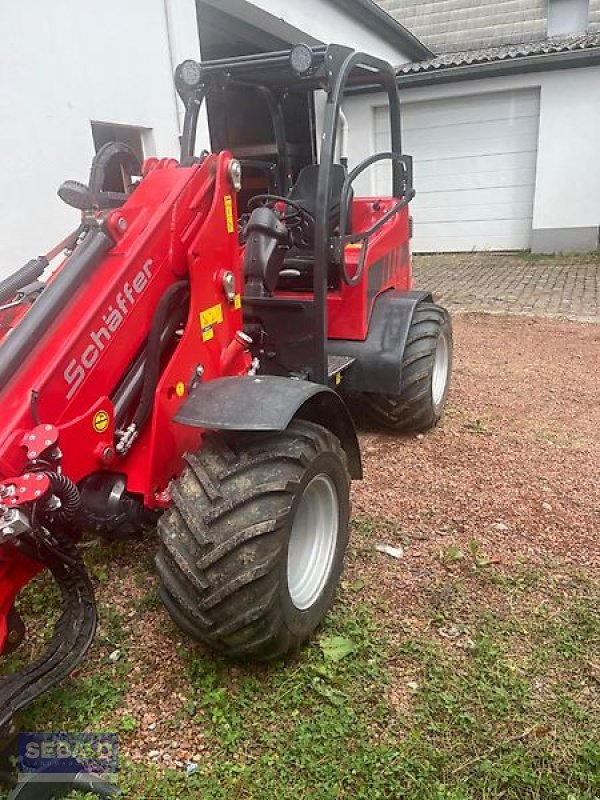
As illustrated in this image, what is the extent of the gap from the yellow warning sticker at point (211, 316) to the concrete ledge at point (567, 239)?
32.6 ft

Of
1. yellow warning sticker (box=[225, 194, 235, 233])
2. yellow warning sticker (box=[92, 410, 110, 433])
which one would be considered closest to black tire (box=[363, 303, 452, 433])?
yellow warning sticker (box=[225, 194, 235, 233])

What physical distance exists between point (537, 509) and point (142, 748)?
7.22 feet

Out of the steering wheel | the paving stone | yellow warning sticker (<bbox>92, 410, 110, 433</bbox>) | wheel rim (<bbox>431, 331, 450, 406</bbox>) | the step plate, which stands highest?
the steering wheel

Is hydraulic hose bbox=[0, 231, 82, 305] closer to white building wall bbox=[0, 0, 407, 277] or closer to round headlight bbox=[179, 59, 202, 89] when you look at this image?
round headlight bbox=[179, 59, 202, 89]

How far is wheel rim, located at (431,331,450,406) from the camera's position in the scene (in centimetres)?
444

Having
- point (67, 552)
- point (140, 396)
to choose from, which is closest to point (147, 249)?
point (140, 396)

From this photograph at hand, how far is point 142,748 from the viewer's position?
213 cm

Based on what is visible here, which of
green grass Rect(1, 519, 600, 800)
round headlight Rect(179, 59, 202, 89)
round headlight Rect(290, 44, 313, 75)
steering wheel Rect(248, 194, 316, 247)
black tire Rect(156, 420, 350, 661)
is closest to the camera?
green grass Rect(1, 519, 600, 800)

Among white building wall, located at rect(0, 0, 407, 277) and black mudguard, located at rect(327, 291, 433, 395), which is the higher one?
white building wall, located at rect(0, 0, 407, 277)

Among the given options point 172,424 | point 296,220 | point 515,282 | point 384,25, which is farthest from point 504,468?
point 384,25

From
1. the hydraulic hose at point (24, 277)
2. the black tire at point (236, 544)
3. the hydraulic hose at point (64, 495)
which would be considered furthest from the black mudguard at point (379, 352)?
the hydraulic hose at point (64, 495)

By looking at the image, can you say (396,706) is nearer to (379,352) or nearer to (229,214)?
(229,214)

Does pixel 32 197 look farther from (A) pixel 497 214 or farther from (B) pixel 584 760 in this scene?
(A) pixel 497 214

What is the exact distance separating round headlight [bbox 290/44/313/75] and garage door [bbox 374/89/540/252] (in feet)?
31.3
